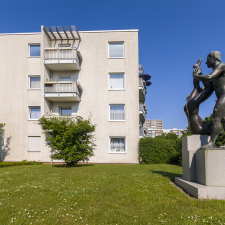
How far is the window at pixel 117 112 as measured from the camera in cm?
2080

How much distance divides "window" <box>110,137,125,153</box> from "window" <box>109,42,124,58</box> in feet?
27.9

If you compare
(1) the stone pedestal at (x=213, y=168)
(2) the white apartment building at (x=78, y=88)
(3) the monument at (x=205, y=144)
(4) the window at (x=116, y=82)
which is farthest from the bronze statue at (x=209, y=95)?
(4) the window at (x=116, y=82)

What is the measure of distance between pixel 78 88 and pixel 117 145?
268 inches

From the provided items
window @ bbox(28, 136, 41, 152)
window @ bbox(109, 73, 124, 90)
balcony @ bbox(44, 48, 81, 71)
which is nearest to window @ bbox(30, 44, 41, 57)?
balcony @ bbox(44, 48, 81, 71)

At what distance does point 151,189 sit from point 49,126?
10133mm

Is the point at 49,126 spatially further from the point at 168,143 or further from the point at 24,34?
the point at 24,34

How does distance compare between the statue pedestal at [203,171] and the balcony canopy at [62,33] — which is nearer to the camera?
the statue pedestal at [203,171]

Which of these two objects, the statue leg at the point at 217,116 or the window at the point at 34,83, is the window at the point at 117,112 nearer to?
the window at the point at 34,83

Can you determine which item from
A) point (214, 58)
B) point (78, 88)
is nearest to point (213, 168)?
point (214, 58)

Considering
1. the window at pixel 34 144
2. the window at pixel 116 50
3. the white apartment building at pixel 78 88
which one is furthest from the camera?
the window at pixel 116 50

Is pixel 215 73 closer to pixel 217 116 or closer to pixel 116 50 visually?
pixel 217 116

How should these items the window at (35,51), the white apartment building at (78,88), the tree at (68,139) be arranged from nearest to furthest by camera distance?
the tree at (68,139), the white apartment building at (78,88), the window at (35,51)

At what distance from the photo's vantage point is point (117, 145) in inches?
808

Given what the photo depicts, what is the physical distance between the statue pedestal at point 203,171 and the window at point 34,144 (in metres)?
17.3
